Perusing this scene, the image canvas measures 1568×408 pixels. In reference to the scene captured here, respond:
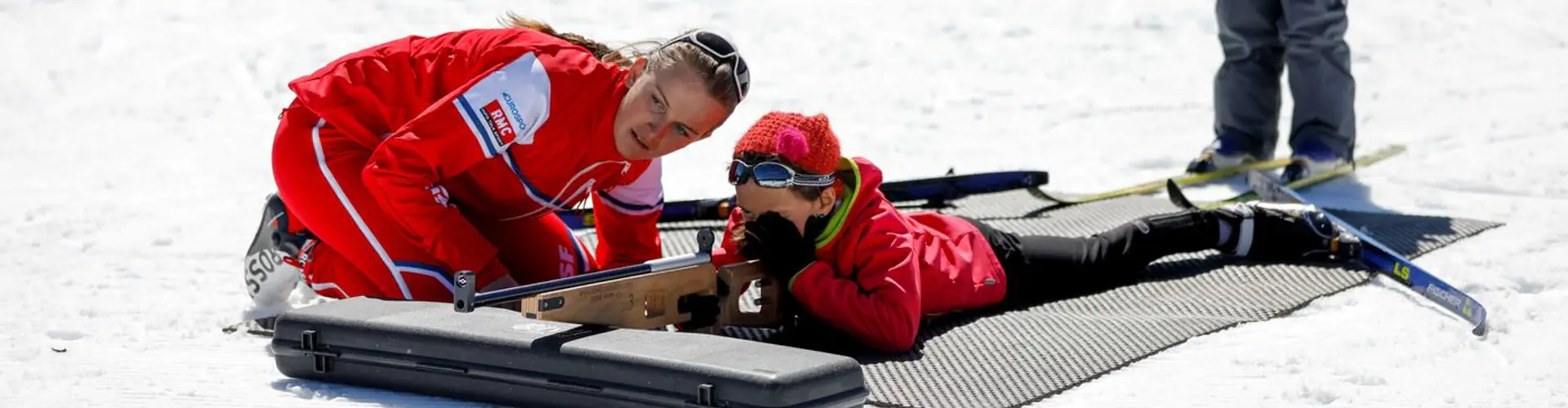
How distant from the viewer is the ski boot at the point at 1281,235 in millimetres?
4793

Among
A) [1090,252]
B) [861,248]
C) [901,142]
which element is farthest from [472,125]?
[901,142]

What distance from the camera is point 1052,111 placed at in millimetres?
8297

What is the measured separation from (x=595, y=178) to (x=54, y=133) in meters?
3.97

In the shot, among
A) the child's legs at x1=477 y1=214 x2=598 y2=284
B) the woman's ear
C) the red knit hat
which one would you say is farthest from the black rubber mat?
the woman's ear

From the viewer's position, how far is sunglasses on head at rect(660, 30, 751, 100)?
140 inches

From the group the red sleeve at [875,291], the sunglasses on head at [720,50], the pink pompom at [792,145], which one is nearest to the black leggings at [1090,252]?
the red sleeve at [875,291]

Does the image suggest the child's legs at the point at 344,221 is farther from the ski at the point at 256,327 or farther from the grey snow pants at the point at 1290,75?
the grey snow pants at the point at 1290,75

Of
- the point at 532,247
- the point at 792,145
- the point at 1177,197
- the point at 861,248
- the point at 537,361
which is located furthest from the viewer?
the point at 1177,197

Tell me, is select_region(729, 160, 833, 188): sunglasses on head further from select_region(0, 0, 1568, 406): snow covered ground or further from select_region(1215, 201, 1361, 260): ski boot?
select_region(1215, 201, 1361, 260): ski boot

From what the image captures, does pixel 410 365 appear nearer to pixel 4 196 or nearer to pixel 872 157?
pixel 4 196

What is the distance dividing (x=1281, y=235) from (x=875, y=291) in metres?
1.70

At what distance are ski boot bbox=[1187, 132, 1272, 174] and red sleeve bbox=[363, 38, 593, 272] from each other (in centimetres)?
388

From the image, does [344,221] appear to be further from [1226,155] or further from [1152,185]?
[1226,155]

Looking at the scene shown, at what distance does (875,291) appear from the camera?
3711 mm
